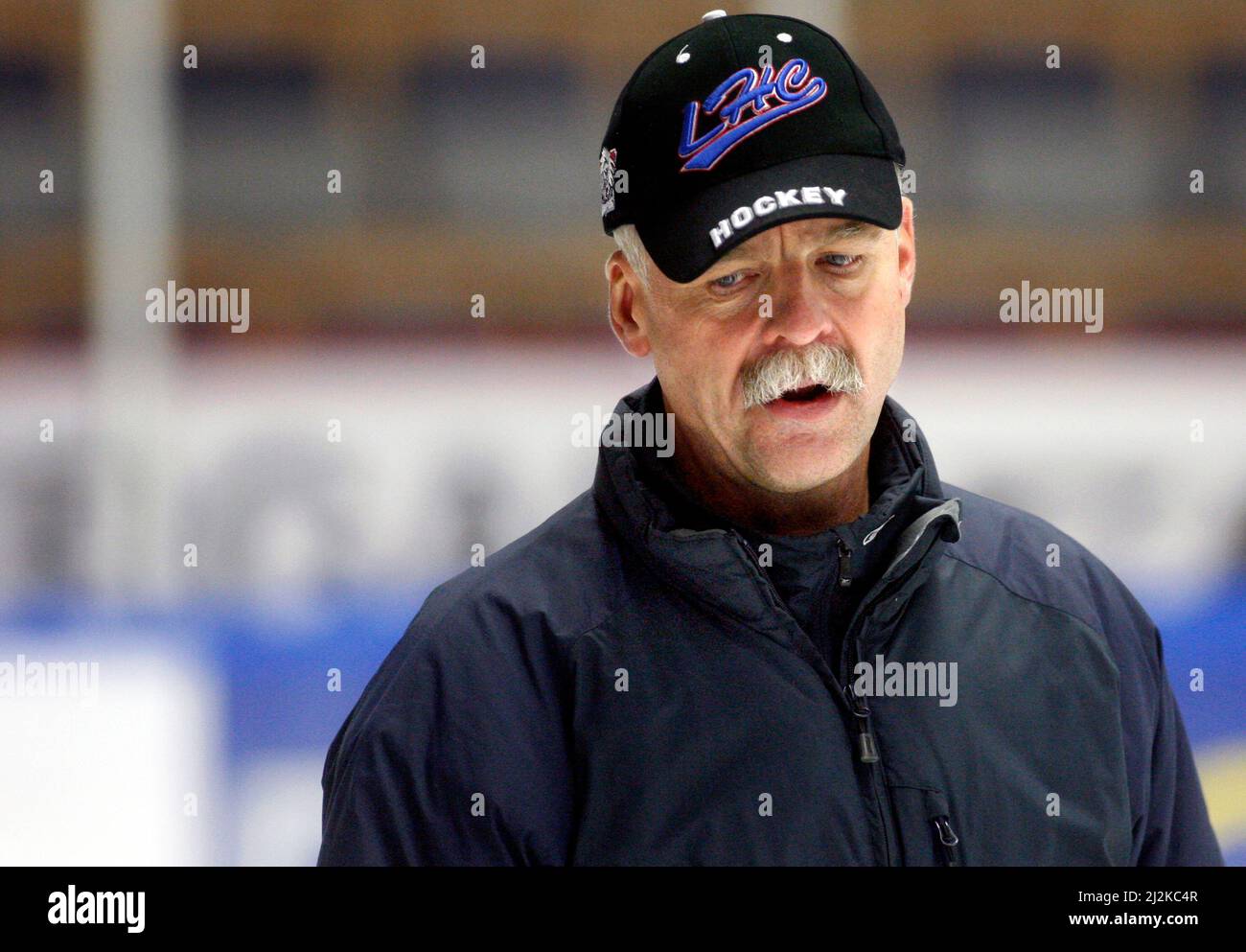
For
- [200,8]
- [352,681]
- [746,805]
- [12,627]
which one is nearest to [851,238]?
[746,805]

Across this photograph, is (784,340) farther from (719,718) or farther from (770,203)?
(719,718)

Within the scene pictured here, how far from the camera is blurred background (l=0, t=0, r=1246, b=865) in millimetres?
3139

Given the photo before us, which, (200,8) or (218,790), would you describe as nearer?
(218,790)

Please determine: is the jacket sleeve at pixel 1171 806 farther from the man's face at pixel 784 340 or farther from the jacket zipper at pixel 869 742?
the man's face at pixel 784 340

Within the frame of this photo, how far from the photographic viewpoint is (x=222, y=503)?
3.30m

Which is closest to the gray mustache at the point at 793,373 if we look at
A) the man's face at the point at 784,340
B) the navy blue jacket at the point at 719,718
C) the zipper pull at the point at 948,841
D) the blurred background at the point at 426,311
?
the man's face at the point at 784,340

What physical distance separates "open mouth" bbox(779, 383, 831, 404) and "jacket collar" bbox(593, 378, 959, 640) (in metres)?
0.10

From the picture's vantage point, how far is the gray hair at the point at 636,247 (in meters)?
1.33

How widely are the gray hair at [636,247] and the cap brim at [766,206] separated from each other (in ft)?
0.12

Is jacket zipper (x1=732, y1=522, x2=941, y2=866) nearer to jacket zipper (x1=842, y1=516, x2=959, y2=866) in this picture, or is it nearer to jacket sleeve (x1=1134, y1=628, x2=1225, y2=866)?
jacket zipper (x1=842, y1=516, x2=959, y2=866)

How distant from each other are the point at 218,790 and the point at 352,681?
318 mm

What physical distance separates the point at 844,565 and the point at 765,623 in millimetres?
88

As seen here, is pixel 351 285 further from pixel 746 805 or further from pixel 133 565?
pixel 746 805

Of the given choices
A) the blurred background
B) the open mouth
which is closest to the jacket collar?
the open mouth
